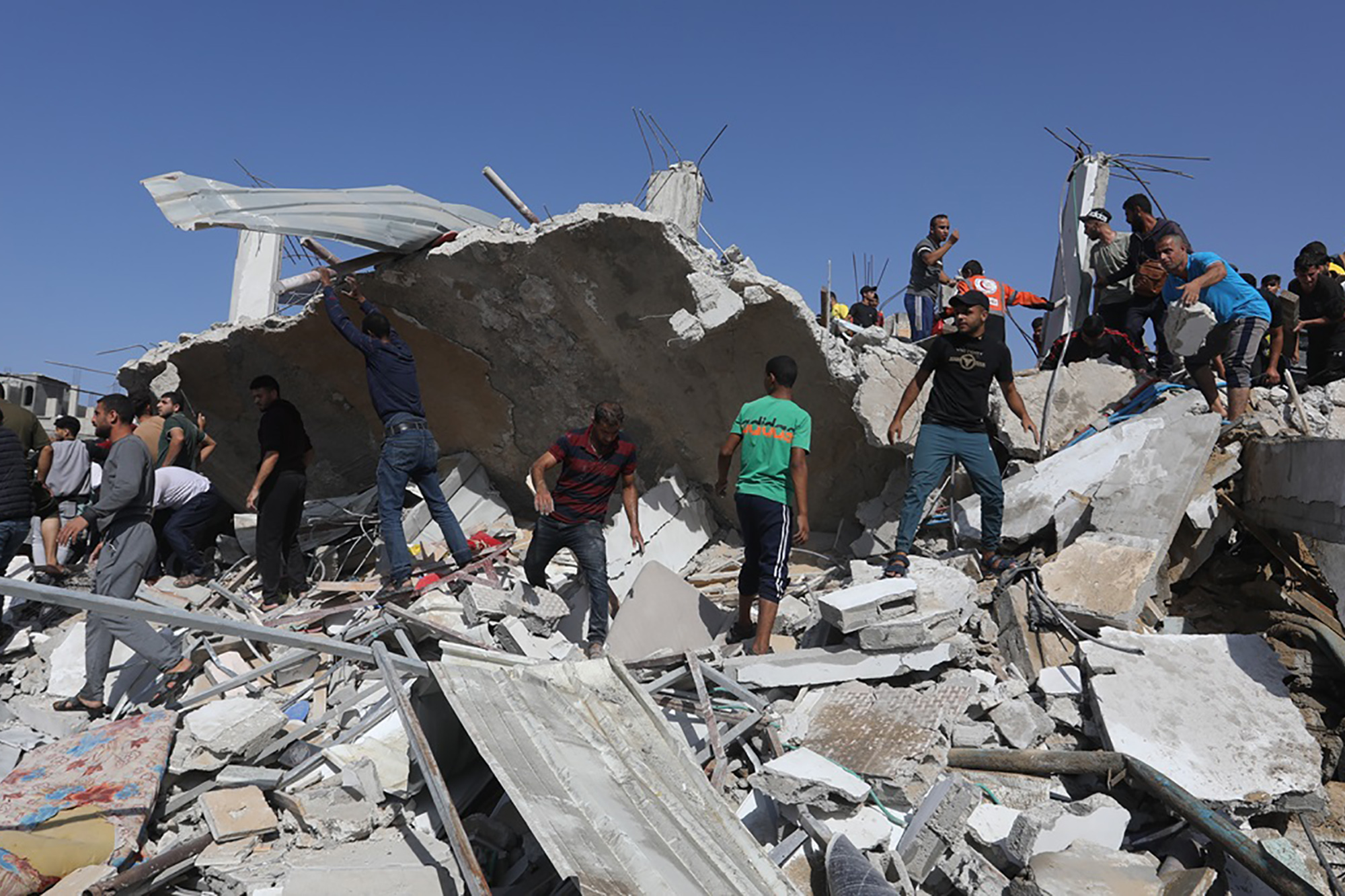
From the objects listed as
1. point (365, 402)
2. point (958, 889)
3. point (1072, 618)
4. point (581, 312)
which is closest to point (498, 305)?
point (581, 312)

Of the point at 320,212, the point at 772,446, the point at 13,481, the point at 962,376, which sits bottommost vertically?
the point at 13,481

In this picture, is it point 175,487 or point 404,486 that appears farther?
point 175,487

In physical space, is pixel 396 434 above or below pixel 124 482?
above

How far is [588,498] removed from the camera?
4941 mm

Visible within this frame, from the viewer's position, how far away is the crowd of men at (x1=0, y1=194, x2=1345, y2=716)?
451 cm

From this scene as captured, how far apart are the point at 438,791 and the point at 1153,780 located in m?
2.63

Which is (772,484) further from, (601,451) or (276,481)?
(276,481)

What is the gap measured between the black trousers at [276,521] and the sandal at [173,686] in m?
0.90

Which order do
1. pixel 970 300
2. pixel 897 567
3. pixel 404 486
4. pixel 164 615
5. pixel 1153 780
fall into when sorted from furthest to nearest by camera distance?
pixel 404 486
pixel 970 300
pixel 897 567
pixel 1153 780
pixel 164 615

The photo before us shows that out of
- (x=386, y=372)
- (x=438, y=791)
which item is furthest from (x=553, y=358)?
(x=438, y=791)

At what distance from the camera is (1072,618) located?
436cm

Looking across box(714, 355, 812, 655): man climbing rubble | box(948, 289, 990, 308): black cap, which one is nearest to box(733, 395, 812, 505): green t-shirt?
box(714, 355, 812, 655): man climbing rubble

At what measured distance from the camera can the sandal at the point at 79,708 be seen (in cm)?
469

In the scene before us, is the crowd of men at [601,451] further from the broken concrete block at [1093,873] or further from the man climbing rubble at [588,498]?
the broken concrete block at [1093,873]
